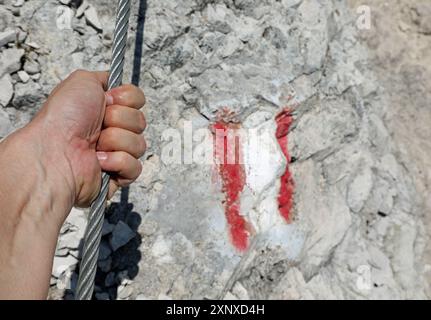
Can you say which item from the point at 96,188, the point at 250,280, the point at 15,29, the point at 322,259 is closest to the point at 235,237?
the point at 250,280

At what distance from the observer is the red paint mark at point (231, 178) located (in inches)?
112

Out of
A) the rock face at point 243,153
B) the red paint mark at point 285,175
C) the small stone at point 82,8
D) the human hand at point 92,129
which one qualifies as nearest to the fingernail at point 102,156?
the human hand at point 92,129

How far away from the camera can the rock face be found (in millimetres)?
2641

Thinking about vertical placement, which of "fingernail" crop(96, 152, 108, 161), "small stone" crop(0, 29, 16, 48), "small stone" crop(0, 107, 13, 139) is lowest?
"fingernail" crop(96, 152, 108, 161)

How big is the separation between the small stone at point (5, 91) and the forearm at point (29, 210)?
2.66ft

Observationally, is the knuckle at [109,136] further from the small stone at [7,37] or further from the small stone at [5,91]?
the small stone at [7,37]

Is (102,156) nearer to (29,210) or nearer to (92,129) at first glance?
(92,129)

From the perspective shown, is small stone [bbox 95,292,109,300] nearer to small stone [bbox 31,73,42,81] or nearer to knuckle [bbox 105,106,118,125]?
knuckle [bbox 105,106,118,125]

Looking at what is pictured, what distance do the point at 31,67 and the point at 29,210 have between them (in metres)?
1.21

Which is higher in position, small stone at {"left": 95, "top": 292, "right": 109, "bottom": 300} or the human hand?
the human hand

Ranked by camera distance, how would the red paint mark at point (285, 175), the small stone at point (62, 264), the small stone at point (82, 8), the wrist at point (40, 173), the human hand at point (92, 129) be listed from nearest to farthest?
the wrist at point (40, 173), the human hand at point (92, 129), the small stone at point (62, 264), the small stone at point (82, 8), the red paint mark at point (285, 175)

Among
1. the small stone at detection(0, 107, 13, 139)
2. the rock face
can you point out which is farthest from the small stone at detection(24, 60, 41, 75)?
the small stone at detection(0, 107, 13, 139)

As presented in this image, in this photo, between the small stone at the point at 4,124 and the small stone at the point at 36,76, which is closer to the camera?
the small stone at the point at 4,124

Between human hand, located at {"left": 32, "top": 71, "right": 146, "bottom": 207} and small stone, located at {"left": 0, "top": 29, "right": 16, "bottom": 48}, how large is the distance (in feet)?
2.81
